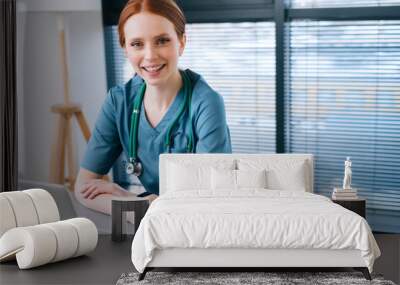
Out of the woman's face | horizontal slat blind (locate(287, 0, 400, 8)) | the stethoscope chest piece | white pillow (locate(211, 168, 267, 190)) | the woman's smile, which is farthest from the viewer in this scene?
the stethoscope chest piece

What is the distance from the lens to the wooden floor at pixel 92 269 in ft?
17.8

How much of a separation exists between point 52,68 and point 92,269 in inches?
103

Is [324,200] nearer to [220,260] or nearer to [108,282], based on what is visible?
[220,260]

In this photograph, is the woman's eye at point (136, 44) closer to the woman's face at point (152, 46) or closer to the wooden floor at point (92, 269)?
the woman's face at point (152, 46)

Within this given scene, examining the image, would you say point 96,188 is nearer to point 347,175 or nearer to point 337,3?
point 347,175

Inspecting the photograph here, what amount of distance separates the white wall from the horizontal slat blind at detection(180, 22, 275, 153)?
916 mm

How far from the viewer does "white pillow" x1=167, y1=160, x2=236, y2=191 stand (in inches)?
257

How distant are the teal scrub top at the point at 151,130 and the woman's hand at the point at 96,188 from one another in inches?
4.2

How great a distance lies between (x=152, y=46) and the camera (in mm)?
7273

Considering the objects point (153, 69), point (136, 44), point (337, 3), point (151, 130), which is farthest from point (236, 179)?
point (337, 3)

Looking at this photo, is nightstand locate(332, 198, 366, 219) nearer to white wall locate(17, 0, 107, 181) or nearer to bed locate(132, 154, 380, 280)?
bed locate(132, 154, 380, 280)

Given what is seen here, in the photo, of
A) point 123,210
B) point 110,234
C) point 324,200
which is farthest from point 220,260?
point 110,234

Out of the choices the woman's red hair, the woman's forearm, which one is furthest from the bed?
the woman's red hair

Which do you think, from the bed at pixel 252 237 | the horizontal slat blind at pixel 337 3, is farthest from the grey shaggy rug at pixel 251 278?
the horizontal slat blind at pixel 337 3
